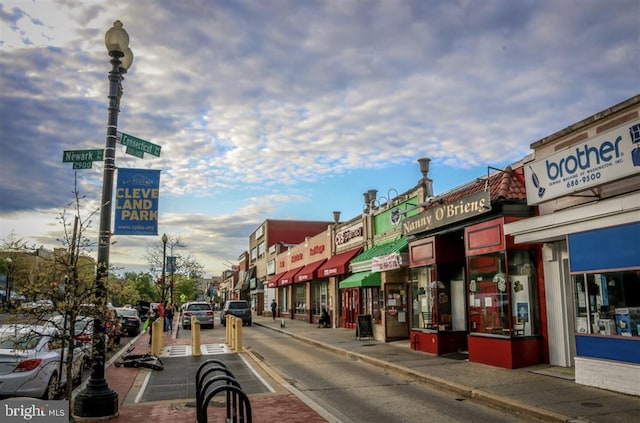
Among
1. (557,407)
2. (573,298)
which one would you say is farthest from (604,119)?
(557,407)

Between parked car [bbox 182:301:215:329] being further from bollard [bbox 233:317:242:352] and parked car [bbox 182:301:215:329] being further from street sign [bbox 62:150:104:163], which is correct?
street sign [bbox 62:150:104:163]

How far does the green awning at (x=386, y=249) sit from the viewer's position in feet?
64.2

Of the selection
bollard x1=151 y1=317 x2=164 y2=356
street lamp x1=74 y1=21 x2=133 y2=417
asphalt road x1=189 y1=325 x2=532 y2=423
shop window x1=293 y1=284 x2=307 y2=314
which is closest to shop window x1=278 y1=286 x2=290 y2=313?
shop window x1=293 y1=284 x2=307 y2=314

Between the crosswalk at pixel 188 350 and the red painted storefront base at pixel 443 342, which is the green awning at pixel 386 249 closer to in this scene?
the red painted storefront base at pixel 443 342

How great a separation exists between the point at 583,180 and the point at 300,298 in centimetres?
3323

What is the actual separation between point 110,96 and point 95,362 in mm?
4773

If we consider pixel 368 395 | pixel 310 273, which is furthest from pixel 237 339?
pixel 310 273

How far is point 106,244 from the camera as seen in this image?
9.06 meters

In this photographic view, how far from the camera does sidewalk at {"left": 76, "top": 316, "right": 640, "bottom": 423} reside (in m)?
8.46

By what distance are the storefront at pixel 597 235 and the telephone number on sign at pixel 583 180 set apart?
0.06ft

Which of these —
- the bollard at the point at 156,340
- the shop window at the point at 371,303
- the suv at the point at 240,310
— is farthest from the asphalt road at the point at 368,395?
the suv at the point at 240,310

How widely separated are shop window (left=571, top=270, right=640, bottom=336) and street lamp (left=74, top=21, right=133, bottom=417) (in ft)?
30.2

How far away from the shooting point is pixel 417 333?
17.4 m

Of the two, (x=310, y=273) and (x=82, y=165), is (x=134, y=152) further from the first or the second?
(x=310, y=273)
